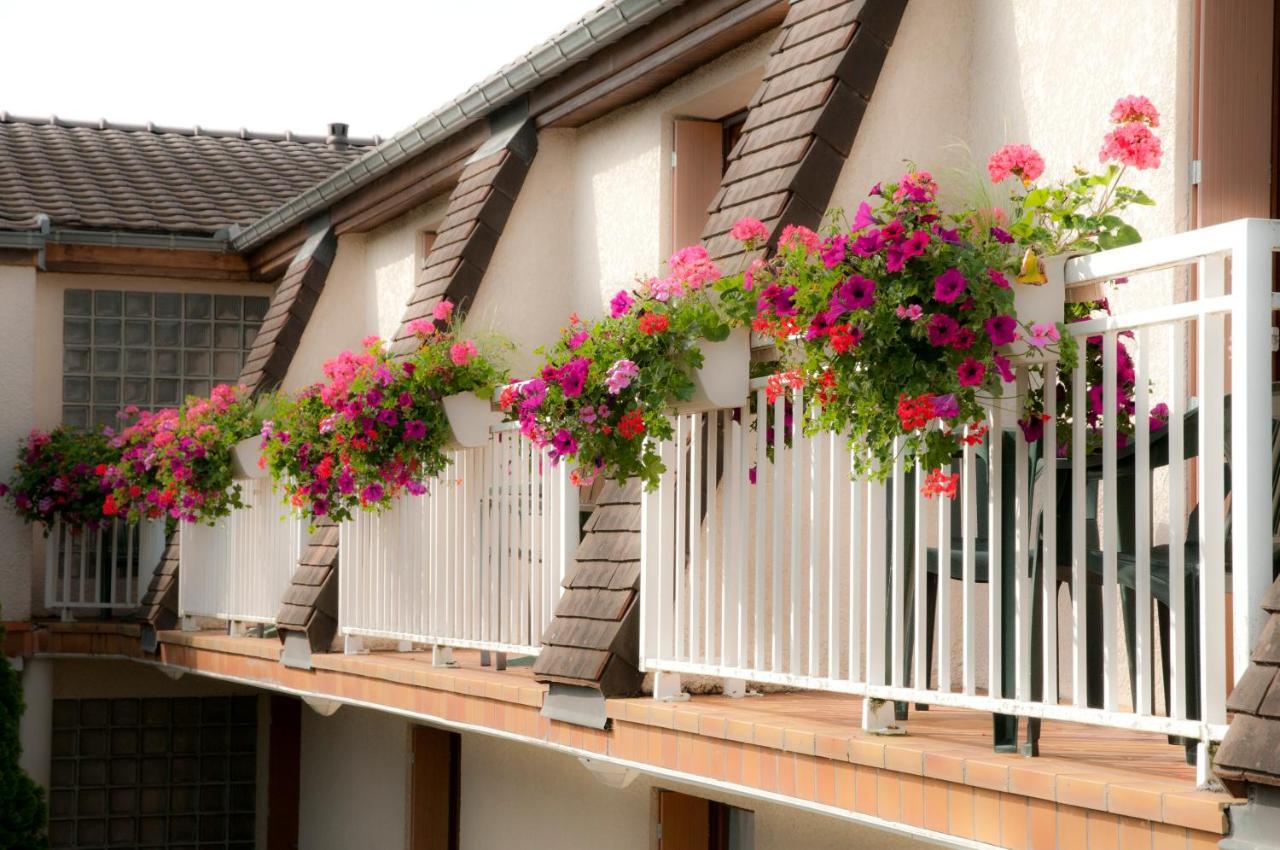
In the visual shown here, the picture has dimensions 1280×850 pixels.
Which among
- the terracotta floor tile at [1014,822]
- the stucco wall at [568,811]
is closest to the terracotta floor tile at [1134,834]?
the terracotta floor tile at [1014,822]

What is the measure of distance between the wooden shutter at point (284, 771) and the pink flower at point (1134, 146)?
493 inches

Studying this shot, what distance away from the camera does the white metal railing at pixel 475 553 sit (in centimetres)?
697

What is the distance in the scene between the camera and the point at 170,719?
52.2 ft

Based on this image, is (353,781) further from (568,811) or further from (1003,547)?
(1003,547)

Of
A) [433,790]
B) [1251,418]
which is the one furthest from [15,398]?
[1251,418]

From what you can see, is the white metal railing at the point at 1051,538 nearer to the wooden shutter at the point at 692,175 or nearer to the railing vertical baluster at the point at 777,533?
the railing vertical baluster at the point at 777,533

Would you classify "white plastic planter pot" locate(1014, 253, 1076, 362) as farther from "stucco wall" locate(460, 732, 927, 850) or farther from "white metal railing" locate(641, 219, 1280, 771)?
"stucco wall" locate(460, 732, 927, 850)

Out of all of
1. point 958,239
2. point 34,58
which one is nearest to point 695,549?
point 958,239

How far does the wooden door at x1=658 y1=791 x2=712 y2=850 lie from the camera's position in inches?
354

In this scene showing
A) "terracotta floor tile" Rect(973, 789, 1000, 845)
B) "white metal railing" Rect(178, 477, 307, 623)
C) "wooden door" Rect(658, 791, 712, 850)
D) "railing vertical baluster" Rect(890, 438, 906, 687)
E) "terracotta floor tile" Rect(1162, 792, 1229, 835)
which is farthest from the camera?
"white metal railing" Rect(178, 477, 307, 623)

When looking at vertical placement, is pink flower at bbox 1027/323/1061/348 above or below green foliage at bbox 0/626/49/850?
above

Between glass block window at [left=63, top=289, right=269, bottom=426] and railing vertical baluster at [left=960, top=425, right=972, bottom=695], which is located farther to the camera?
glass block window at [left=63, top=289, right=269, bottom=426]

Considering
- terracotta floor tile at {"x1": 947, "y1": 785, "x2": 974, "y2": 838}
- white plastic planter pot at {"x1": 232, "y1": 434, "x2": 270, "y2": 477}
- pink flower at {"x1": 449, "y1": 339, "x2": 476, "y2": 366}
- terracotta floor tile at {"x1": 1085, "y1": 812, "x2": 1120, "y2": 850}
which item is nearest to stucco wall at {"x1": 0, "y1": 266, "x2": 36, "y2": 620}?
white plastic planter pot at {"x1": 232, "y1": 434, "x2": 270, "y2": 477}

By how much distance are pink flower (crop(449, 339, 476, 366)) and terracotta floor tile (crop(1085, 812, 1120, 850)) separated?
469cm
